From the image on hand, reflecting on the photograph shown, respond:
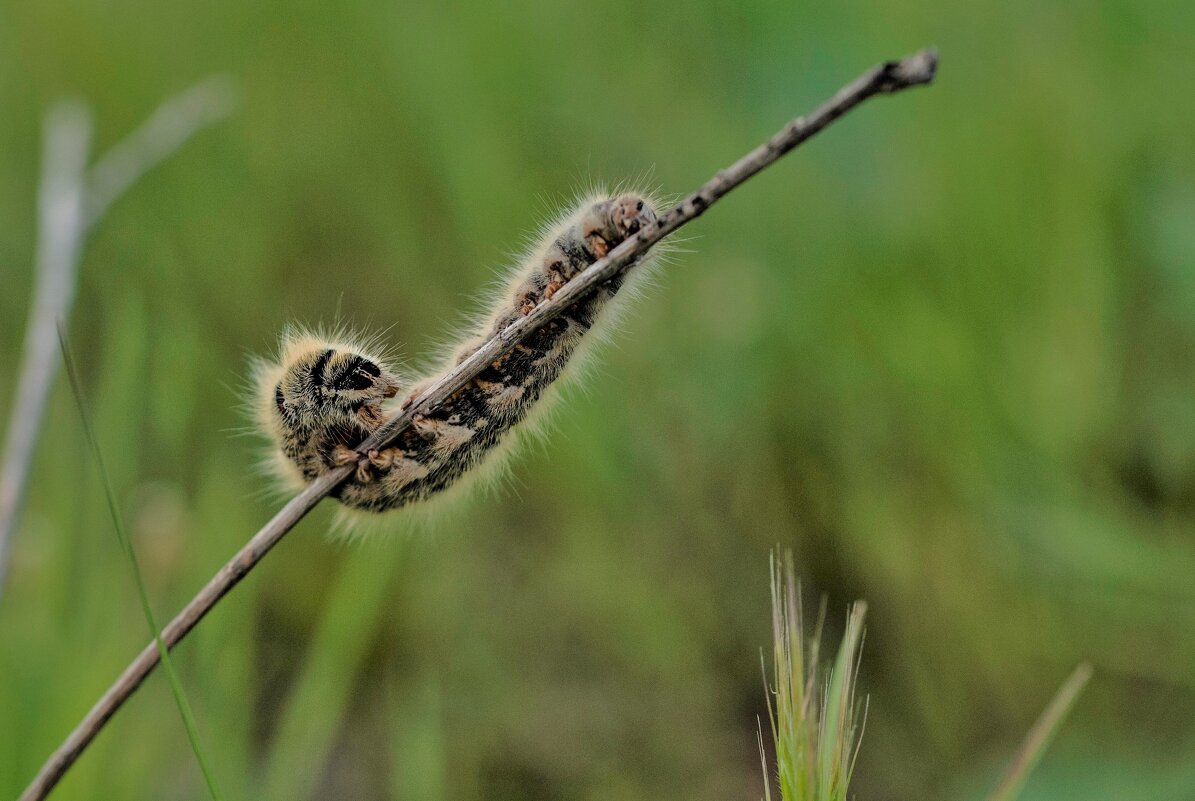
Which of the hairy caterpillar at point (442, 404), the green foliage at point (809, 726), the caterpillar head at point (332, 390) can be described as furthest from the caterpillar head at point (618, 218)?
the green foliage at point (809, 726)

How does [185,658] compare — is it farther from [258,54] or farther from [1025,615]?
[258,54]

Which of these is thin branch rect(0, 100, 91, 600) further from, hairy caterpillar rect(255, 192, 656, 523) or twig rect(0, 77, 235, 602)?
hairy caterpillar rect(255, 192, 656, 523)

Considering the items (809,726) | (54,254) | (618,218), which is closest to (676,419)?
(54,254)

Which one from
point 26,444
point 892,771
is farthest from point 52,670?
point 892,771

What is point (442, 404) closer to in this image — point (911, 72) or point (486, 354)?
point (486, 354)

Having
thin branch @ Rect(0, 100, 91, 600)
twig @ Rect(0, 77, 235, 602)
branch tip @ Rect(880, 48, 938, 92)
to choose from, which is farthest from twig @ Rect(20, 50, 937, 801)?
thin branch @ Rect(0, 100, 91, 600)

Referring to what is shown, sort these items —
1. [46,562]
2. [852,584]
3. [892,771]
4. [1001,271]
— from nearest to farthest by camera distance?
[46,562] < [892,771] < [852,584] < [1001,271]
